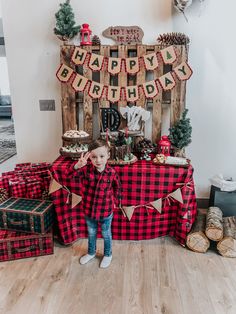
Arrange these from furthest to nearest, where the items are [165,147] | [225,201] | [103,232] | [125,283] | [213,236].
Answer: [225,201]
[165,147]
[213,236]
[103,232]
[125,283]

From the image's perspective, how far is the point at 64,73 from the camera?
2523 millimetres

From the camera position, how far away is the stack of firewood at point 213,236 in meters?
2.24

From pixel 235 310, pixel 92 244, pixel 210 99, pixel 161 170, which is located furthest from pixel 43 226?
pixel 210 99

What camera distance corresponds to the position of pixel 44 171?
262 centimetres

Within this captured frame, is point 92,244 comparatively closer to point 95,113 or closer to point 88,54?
point 95,113

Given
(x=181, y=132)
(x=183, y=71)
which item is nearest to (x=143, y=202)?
(x=181, y=132)

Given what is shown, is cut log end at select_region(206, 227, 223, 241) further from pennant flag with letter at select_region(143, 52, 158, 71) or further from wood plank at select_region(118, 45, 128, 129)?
pennant flag with letter at select_region(143, 52, 158, 71)

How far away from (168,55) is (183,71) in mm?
182

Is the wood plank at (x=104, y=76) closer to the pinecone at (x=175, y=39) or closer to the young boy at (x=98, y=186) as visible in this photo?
the pinecone at (x=175, y=39)

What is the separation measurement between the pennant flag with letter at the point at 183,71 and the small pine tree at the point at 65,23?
0.93 metres

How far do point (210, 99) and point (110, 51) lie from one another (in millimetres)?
1014

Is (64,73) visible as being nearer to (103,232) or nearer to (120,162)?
(120,162)

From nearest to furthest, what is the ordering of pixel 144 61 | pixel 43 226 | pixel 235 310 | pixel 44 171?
pixel 235 310 < pixel 43 226 < pixel 144 61 < pixel 44 171

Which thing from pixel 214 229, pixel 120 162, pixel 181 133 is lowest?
pixel 214 229
